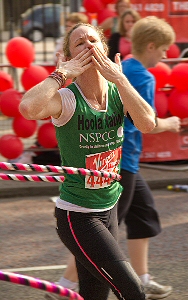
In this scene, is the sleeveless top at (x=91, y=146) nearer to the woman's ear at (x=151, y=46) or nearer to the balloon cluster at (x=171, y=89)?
the woman's ear at (x=151, y=46)

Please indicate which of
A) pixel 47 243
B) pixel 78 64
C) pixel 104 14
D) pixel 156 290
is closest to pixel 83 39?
pixel 78 64

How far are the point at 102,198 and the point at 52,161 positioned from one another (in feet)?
16.6

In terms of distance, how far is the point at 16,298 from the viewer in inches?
203

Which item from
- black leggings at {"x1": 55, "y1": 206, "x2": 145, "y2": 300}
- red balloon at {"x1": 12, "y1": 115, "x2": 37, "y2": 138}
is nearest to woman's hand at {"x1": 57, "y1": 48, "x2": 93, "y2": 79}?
black leggings at {"x1": 55, "y1": 206, "x2": 145, "y2": 300}

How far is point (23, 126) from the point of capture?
839 cm

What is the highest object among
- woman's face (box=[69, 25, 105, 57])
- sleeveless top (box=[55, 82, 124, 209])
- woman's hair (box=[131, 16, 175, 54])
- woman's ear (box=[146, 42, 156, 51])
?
woman's face (box=[69, 25, 105, 57])

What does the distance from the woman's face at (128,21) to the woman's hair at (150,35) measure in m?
3.72

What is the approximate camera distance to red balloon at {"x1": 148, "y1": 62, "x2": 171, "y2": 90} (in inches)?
323

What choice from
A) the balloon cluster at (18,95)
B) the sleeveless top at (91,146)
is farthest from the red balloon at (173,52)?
the sleeveless top at (91,146)

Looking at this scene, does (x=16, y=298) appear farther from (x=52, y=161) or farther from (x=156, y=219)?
(x=52, y=161)

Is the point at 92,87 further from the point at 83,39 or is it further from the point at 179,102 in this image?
the point at 179,102

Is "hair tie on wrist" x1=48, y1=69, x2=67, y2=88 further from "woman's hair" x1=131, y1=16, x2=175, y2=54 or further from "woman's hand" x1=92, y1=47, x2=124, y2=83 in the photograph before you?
"woman's hair" x1=131, y1=16, x2=175, y2=54

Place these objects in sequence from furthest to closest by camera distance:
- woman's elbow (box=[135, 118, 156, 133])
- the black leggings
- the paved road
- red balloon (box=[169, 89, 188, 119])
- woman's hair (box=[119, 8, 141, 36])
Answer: woman's hair (box=[119, 8, 141, 36]) → red balloon (box=[169, 89, 188, 119]) → the paved road → woman's elbow (box=[135, 118, 156, 133]) → the black leggings

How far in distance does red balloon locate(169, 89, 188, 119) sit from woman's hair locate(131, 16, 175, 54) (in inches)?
127
